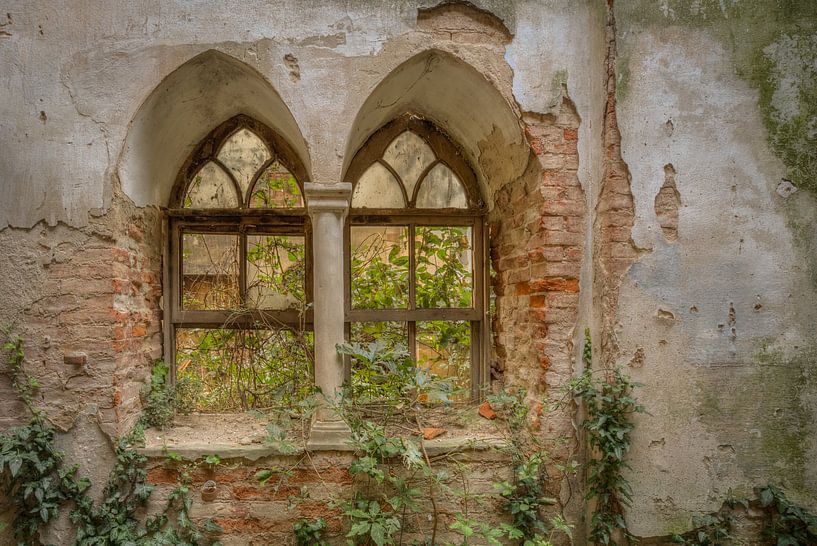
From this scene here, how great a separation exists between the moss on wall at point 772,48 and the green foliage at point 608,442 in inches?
56.9

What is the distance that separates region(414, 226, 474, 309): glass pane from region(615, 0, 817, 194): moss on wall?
4.35 ft

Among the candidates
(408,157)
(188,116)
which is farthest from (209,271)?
(408,157)

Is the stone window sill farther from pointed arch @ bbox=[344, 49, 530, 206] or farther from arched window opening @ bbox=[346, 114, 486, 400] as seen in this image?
pointed arch @ bbox=[344, 49, 530, 206]

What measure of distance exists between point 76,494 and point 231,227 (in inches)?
66.2

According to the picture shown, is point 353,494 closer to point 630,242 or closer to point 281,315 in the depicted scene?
point 281,315

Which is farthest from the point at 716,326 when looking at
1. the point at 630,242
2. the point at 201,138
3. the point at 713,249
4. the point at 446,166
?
the point at 201,138

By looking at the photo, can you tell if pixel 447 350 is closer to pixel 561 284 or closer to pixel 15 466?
pixel 561 284

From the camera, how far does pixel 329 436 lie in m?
2.38

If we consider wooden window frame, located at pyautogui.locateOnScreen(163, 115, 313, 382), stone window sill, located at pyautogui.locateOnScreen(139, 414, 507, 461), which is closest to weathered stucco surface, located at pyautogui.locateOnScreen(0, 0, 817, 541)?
stone window sill, located at pyautogui.locateOnScreen(139, 414, 507, 461)

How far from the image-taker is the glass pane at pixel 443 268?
10.1ft

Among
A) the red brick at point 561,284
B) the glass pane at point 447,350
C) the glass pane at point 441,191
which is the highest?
the glass pane at point 441,191

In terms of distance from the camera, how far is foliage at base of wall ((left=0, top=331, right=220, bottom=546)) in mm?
2215

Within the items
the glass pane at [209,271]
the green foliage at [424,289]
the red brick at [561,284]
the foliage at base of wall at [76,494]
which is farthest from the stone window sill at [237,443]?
the red brick at [561,284]

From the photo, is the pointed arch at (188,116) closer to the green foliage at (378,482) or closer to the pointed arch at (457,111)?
the pointed arch at (457,111)
